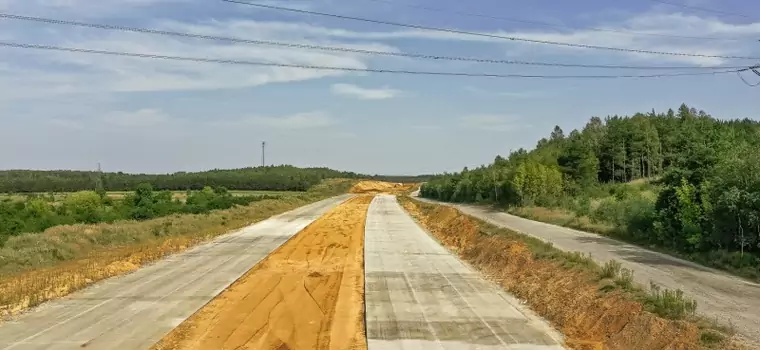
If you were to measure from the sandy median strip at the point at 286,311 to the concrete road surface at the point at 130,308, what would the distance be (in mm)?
536

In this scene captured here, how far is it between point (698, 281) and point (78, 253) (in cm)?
2854

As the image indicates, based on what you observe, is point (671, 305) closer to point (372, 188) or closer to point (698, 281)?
point (698, 281)

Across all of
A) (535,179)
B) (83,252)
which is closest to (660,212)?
(83,252)

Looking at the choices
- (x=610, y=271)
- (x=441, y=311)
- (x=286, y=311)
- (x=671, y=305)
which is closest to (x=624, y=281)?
(x=610, y=271)

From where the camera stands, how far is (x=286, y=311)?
1538cm

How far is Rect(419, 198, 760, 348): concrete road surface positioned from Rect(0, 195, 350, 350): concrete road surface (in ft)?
36.2

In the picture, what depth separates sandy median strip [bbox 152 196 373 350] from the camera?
40.4 ft

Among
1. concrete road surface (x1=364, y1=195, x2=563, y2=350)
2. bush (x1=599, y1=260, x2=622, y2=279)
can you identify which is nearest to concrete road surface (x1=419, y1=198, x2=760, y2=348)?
bush (x1=599, y1=260, x2=622, y2=279)

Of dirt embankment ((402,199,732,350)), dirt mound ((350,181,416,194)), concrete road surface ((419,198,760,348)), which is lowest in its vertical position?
dirt embankment ((402,199,732,350))

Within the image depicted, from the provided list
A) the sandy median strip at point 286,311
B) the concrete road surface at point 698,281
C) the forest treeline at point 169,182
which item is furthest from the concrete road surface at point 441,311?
the forest treeline at point 169,182

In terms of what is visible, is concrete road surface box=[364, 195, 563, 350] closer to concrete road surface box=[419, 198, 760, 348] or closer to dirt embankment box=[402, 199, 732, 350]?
dirt embankment box=[402, 199, 732, 350]

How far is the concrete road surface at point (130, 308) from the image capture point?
488 inches

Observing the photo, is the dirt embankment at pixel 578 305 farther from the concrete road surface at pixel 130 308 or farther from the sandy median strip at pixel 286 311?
the concrete road surface at pixel 130 308

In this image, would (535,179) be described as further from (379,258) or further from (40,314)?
(40,314)
